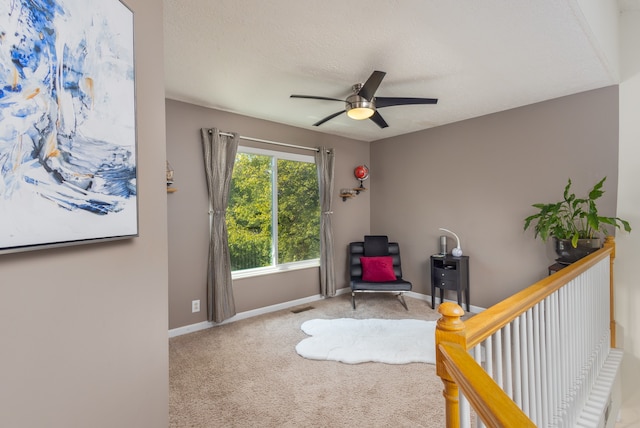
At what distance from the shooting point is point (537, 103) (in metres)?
3.47

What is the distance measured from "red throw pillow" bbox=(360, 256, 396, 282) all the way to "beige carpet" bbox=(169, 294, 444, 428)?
1.48 meters

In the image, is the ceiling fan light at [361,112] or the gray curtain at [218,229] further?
the gray curtain at [218,229]

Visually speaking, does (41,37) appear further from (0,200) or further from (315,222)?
(315,222)

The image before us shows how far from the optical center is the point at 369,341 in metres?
3.12

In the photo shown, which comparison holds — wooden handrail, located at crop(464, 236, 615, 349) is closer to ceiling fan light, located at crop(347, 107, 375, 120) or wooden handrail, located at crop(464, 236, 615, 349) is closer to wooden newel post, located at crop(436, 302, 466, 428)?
wooden newel post, located at crop(436, 302, 466, 428)

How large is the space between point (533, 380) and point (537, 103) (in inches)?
131

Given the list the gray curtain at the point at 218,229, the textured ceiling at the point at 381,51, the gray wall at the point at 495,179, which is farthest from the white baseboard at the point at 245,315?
the textured ceiling at the point at 381,51

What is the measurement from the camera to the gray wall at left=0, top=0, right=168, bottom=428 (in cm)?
77

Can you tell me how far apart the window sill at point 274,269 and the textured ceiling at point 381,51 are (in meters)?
2.07

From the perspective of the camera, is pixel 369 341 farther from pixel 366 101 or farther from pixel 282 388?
pixel 366 101

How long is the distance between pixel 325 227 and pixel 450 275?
1860 millimetres

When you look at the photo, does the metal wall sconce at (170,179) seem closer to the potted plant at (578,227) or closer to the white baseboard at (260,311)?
the white baseboard at (260,311)

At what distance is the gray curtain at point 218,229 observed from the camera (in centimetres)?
349

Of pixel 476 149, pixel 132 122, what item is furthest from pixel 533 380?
pixel 476 149
